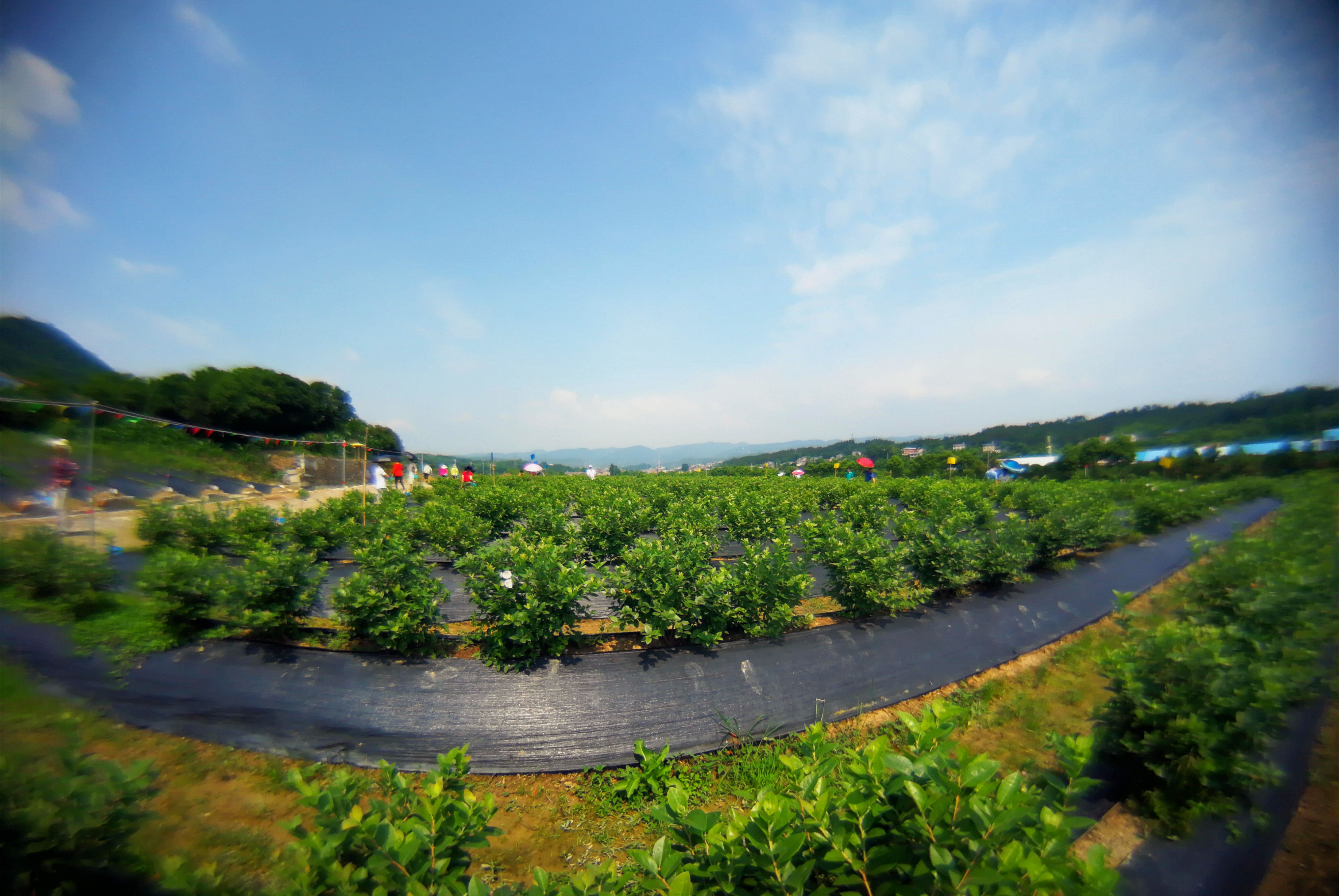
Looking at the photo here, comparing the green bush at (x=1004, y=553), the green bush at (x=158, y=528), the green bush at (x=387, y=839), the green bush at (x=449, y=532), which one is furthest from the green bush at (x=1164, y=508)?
the green bush at (x=158, y=528)

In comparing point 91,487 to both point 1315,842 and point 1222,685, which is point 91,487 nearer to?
point 1222,685

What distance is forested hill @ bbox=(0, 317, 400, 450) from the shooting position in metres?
1.23

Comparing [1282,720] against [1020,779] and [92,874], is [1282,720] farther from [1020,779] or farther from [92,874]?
[92,874]

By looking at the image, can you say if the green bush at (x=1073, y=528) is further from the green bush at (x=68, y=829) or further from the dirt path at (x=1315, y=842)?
the green bush at (x=68, y=829)

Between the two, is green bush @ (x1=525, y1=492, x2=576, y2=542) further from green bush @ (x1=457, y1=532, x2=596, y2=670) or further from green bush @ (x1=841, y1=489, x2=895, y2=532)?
green bush @ (x1=841, y1=489, x2=895, y2=532)

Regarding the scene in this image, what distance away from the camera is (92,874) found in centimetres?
88

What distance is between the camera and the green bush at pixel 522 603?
16.0ft

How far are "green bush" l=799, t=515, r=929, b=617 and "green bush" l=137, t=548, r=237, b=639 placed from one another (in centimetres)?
739

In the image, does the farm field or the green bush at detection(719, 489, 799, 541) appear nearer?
the farm field

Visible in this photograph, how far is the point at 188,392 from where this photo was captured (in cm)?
896

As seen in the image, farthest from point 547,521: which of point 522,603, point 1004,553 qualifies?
point 1004,553

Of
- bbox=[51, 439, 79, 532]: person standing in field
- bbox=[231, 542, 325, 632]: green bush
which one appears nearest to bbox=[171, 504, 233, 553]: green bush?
bbox=[231, 542, 325, 632]: green bush

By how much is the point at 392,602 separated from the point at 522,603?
1392 mm

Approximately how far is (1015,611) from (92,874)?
8.59 m
